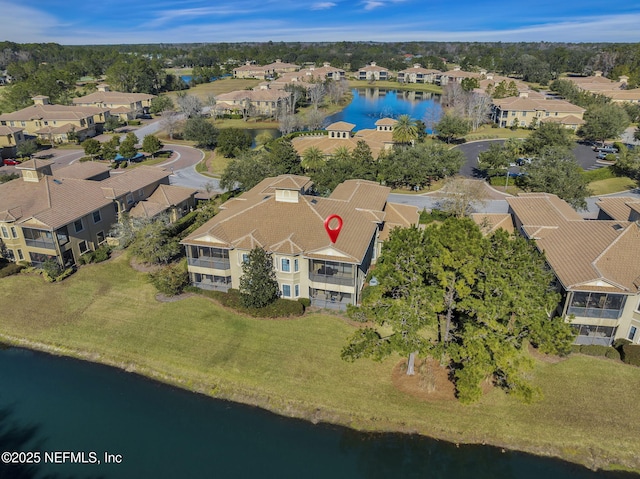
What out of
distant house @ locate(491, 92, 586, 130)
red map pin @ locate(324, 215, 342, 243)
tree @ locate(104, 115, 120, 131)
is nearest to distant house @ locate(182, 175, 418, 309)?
red map pin @ locate(324, 215, 342, 243)

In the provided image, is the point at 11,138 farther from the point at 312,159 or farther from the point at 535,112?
the point at 535,112

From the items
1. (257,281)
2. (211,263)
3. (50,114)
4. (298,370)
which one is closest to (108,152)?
(50,114)

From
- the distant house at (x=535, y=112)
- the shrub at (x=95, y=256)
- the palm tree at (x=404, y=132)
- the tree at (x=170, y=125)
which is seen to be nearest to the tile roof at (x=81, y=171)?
the shrub at (x=95, y=256)

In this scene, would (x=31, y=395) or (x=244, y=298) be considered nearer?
(x=31, y=395)

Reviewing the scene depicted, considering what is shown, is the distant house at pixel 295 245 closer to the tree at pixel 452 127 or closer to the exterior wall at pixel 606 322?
the exterior wall at pixel 606 322

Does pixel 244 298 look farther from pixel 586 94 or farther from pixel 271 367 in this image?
pixel 586 94

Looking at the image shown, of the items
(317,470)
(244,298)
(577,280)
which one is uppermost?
(577,280)

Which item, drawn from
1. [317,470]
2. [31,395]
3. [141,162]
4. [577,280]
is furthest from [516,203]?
[141,162]
